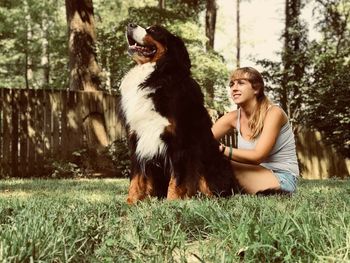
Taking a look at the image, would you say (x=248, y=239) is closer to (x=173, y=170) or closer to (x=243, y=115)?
(x=173, y=170)

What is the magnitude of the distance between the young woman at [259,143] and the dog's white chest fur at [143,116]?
68 centimetres

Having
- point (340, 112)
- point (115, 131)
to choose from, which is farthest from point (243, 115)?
point (340, 112)

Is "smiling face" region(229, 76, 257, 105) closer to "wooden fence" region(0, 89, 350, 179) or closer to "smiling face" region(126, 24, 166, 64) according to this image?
"smiling face" region(126, 24, 166, 64)

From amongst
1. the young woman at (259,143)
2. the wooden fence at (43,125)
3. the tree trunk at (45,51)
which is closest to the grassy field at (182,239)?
the young woman at (259,143)

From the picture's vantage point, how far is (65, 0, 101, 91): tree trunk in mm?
11180

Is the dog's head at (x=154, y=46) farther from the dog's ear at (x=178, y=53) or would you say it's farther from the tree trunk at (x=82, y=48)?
the tree trunk at (x=82, y=48)

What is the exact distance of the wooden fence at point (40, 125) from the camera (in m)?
9.93

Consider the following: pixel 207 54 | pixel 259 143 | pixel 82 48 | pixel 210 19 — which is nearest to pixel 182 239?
pixel 259 143

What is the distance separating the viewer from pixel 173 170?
155 inches

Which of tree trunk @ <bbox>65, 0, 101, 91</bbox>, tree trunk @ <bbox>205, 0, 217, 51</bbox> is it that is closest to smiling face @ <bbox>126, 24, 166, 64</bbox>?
tree trunk @ <bbox>65, 0, 101, 91</bbox>

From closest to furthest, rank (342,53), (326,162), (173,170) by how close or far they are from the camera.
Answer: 1. (173,170)
2. (326,162)
3. (342,53)

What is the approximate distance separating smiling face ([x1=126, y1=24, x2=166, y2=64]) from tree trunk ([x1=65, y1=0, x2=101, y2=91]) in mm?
7223

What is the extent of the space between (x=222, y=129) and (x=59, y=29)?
2308 cm

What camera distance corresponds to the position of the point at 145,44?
4.11 meters
